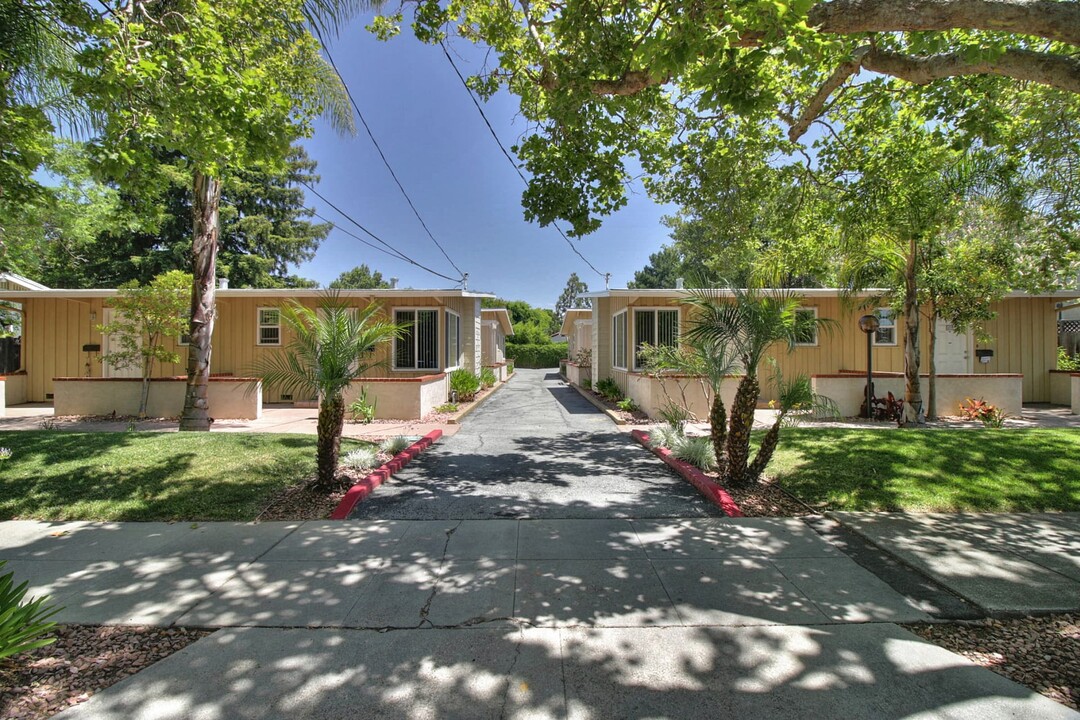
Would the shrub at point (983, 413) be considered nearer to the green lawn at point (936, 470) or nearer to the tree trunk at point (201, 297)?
the green lawn at point (936, 470)

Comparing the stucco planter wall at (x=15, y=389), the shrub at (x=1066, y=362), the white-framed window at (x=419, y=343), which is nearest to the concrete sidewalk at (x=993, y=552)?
the white-framed window at (x=419, y=343)

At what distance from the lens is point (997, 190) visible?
308 inches

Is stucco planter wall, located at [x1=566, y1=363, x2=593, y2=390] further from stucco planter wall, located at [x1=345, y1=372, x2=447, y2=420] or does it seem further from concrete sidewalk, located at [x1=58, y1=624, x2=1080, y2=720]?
concrete sidewalk, located at [x1=58, y1=624, x2=1080, y2=720]

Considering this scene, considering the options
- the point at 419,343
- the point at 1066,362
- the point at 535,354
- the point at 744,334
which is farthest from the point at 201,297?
the point at 535,354

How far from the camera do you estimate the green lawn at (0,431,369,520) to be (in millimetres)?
5152

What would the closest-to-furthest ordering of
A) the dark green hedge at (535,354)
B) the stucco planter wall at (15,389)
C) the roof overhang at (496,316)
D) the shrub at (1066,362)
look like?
the stucco planter wall at (15,389)
the shrub at (1066,362)
the roof overhang at (496,316)
the dark green hedge at (535,354)

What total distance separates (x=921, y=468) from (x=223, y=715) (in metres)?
7.46

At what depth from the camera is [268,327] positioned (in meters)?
13.6

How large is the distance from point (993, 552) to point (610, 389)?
1032 centimetres

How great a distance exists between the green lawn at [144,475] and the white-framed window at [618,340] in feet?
28.1

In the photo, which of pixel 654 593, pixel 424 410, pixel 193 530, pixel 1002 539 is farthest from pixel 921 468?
pixel 424 410

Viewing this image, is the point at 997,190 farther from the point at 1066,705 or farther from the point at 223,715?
the point at 223,715

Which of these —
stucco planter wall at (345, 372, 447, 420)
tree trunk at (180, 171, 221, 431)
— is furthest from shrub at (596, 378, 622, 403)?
tree trunk at (180, 171, 221, 431)

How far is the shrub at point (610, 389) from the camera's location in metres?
14.1
